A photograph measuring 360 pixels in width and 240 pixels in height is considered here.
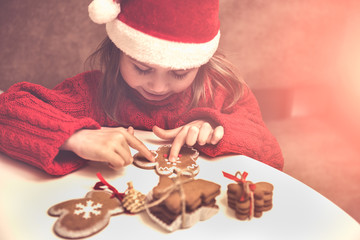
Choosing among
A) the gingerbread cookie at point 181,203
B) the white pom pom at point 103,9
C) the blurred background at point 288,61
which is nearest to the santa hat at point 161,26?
the white pom pom at point 103,9

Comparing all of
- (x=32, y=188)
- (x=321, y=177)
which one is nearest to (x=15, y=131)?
(x=32, y=188)

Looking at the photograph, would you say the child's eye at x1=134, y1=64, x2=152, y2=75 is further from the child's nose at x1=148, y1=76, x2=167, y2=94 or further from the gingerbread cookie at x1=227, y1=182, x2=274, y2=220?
the gingerbread cookie at x1=227, y1=182, x2=274, y2=220

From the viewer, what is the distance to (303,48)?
2.20 feet

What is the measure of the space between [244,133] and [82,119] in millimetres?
311

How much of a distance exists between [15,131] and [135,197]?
27cm

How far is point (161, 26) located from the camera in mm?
564

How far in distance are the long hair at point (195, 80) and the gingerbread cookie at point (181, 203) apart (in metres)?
0.34

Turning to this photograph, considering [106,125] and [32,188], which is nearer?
[32,188]

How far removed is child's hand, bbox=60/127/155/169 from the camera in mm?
558

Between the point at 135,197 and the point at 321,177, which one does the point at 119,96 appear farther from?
the point at 321,177

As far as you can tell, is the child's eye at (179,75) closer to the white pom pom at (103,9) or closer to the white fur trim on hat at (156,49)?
the white fur trim on hat at (156,49)

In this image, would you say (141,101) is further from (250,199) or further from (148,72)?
(250,199)

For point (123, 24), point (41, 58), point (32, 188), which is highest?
point (123, 24)

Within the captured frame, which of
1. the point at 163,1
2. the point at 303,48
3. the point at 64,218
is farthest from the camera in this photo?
the point at 303,48
